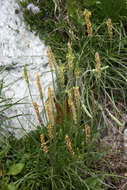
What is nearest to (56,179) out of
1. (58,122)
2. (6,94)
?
(58,122)

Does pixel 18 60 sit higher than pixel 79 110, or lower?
higher

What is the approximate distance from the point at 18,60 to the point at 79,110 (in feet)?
4.52

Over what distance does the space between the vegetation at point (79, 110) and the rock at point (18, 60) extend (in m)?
0.12

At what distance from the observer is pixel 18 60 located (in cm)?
333

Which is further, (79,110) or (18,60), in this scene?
(18,60)

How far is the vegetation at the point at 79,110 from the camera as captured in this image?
95.1 inches

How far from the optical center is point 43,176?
248cm

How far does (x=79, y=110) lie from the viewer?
2.22 meters

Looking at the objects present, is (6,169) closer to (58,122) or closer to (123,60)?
(58,122)

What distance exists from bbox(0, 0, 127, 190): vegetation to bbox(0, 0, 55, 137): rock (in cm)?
12

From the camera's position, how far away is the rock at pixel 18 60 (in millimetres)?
3082

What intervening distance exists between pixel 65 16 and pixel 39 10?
33cm

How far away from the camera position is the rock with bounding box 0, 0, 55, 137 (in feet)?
10.1

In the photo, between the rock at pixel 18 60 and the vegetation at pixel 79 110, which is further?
the rock at pixel 18 60
